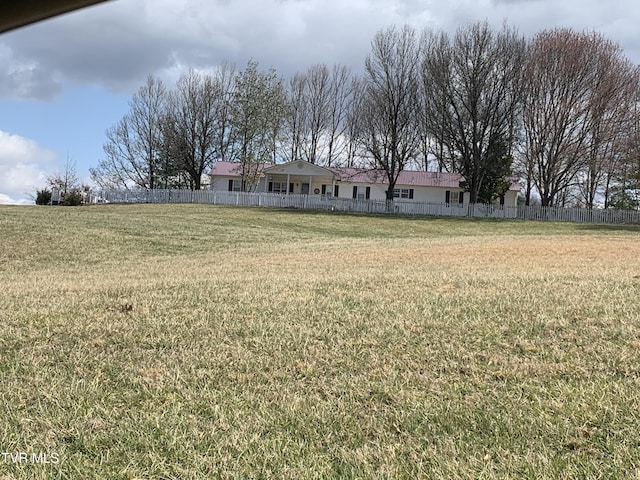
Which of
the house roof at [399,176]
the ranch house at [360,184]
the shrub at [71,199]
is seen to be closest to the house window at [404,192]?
the ranch house at [360,184]

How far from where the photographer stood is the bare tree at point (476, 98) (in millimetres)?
35562

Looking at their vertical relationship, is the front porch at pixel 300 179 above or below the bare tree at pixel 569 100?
below

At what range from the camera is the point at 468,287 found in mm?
6777

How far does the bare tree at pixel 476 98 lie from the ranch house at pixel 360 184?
26.7 feet

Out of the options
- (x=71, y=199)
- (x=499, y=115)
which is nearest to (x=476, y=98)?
(x=499, y=115)

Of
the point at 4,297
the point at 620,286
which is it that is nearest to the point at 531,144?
the point at 620,286

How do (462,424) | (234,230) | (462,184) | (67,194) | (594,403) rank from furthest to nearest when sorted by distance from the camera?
(462,184) → (67,194) → (234,230) → (594,403) → (462,424)

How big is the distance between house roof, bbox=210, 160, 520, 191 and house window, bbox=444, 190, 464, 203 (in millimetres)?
908

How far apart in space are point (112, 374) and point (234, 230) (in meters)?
A: 16.5

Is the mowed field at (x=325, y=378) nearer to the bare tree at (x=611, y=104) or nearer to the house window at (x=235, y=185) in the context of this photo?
the bare tree at (x=611, y=104)

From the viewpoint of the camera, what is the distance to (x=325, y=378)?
357 centimetres

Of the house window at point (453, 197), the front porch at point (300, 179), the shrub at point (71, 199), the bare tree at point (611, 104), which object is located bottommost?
the shrub at point (71, 199)

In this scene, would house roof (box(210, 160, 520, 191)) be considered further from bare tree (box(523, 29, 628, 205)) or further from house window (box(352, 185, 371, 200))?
bare tree (box(523, 29, 628, 205))

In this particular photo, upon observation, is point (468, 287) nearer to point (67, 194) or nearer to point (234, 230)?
point (234, 230)
